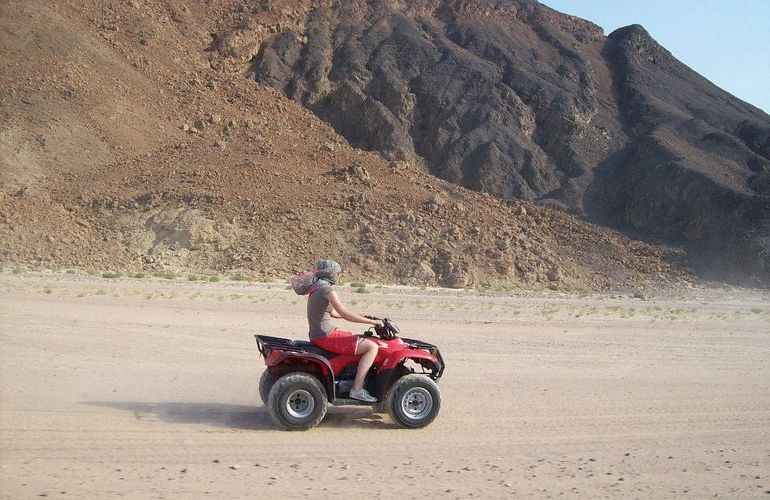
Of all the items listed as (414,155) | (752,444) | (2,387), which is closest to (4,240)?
(414,155)

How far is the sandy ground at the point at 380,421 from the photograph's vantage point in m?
6.97

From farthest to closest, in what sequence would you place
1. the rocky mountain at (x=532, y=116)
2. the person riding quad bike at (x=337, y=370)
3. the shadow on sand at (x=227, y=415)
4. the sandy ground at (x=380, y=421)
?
the rocky mountain at (x=532, y=116)
the shadow on sand at (x=227, y=415)
the person riding quad bike at (x=337, y=370)
the sandy ground at (x=380, y=421)

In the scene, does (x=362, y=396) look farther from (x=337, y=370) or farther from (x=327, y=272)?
(x=327, y=272)

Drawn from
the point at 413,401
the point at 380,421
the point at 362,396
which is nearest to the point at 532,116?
the point at 380,421

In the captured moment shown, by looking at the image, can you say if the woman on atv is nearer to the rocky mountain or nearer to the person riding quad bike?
the person riding quad bike

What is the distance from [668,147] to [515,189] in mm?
12159

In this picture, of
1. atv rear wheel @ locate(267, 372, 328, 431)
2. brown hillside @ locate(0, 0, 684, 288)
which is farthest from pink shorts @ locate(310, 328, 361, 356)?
brown hillside @ locate(0, 0, 684, 288)

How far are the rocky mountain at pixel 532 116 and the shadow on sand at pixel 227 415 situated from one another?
4581 cm

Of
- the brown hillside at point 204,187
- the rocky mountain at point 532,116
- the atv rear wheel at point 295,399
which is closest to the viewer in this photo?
the atv rear wheel at point 295,399

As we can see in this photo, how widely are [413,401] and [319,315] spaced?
1.39 meters

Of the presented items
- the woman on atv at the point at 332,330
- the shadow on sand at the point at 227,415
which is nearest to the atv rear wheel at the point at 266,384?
the shadow on sand at the point at 227,415

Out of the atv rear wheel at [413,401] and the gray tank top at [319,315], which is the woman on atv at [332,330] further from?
the atv rear wheel at [413,401]

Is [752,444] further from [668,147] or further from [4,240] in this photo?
[668,147]

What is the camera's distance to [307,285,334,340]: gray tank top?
8.71 metres
